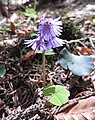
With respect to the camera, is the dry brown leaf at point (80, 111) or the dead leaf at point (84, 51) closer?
the dry brown leaf at point (80, 111)

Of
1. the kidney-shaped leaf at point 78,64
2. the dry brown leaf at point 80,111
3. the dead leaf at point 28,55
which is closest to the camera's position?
the dry brown leaf at point 80,111

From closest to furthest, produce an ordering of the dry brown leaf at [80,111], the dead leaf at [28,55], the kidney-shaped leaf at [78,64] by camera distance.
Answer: the dry brown leaf at [80,111]
the kidney-shaped leaf at [78,64]
the dead leaf at [28,55]

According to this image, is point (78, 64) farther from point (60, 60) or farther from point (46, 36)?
point (46, 36)

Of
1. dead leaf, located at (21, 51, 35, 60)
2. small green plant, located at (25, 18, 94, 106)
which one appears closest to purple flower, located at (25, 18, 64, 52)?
small green plant, located at (25, 18, 94, 106)

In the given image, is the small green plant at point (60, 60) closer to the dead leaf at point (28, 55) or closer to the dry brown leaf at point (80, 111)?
the dry brown leaf at point (80, 111)

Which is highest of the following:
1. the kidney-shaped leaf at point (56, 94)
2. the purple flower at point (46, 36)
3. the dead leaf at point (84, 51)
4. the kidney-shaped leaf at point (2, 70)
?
the purple flower at point (46, 36)

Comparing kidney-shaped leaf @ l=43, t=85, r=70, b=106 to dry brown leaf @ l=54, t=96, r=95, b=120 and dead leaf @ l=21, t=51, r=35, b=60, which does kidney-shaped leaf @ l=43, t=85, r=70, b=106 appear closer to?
dry brown leaf @ l=54, t=96, r=95, b=120

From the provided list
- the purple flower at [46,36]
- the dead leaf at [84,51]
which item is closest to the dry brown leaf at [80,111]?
the purple flower at [46,36]

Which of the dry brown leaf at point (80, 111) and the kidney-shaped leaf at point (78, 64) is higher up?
the kidney-shaped leaf at point (78, 64)
